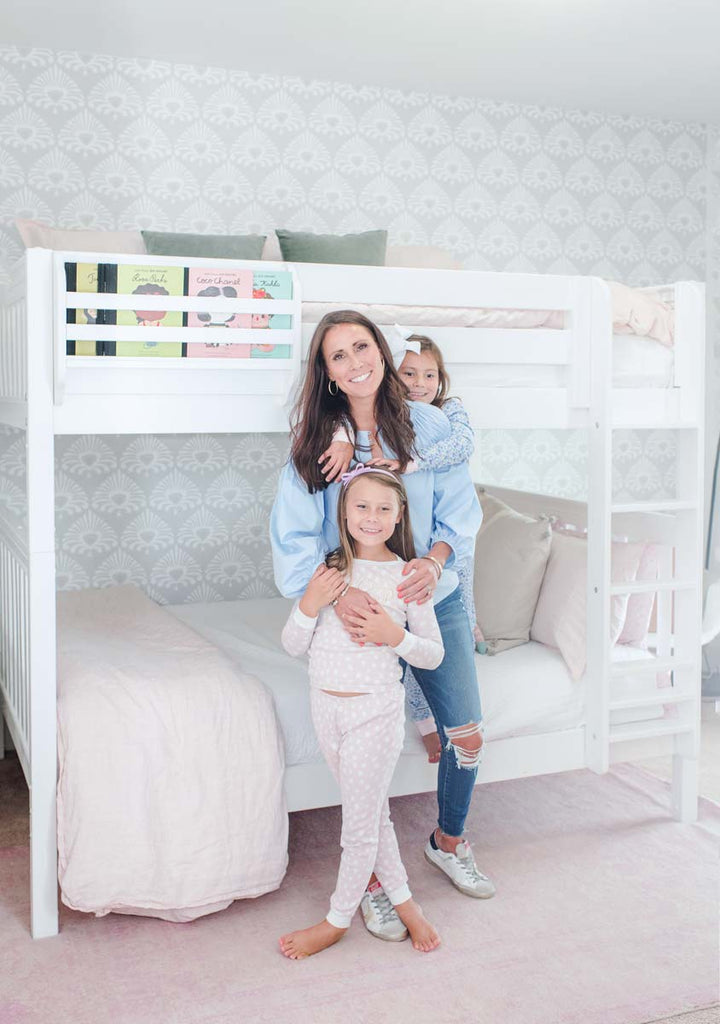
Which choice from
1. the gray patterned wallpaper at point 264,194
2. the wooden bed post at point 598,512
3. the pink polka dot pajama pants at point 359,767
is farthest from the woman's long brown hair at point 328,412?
the gray patterned wallpaper at point 264,194

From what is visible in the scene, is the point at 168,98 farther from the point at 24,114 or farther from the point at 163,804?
the point at 163,804

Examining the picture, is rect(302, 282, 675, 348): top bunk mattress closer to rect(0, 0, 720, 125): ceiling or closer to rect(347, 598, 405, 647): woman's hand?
rect(347, 598, 405, 647): woman's hand

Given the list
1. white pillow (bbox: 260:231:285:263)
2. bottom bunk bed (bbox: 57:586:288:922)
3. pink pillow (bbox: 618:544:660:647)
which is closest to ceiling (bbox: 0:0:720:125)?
white pillow (bbox: 260:231:285:263)

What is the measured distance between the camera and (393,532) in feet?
7.40

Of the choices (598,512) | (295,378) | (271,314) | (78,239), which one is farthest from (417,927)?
(78,239)

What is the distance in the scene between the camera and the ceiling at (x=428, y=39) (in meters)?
3.00

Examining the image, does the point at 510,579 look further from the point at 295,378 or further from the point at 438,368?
the point at 295,378

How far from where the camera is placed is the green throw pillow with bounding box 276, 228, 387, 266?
10.8 ft

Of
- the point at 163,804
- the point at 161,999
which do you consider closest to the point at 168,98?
Answer: the point at 163,804

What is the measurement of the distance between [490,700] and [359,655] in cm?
58

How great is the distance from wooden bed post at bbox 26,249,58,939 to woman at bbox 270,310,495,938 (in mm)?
492

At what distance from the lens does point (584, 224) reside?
13.8ft

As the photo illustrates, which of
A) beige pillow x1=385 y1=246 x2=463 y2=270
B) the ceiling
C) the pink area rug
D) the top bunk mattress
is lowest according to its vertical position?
the pink area rug

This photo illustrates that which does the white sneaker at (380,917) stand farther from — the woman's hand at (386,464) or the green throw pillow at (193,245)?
the green throw pillow at (193,245)
